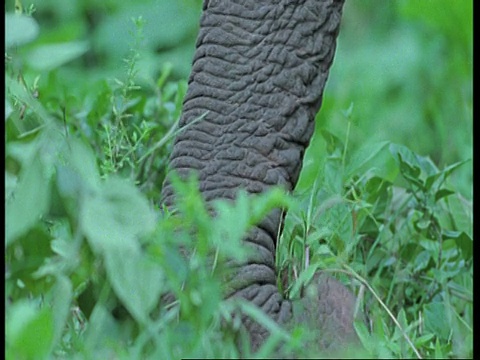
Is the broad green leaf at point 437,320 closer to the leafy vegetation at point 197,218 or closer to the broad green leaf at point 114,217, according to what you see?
the leafy vegetation at point 197,218

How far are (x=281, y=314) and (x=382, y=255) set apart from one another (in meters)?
0.60

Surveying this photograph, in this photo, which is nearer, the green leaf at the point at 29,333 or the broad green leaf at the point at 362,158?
the green leaf at the point at 29,333

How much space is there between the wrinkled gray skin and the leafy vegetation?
0.21 feet

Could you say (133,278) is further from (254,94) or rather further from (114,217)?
(254,94)

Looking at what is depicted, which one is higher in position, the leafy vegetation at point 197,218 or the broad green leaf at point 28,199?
the broad green leaf at point 28,199

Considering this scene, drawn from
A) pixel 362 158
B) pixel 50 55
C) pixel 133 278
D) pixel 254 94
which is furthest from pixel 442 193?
pixel 133 278

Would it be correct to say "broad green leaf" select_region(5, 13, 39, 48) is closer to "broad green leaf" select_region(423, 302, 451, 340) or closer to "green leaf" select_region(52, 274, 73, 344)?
"green leaf" select_region(52, 274, 73, 344)

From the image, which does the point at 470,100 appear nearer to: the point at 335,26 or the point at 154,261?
the point at 335,26

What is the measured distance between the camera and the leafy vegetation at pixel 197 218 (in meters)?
1.11

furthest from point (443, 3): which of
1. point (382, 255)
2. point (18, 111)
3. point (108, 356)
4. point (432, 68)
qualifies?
point (108, 356)

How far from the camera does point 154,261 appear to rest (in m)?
1.11

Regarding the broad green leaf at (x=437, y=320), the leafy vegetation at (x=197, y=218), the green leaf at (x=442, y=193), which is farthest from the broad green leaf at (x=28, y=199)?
the green leaf at (x=442, y=193)

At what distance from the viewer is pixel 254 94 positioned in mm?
1570

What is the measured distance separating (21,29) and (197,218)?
11.1 inches
